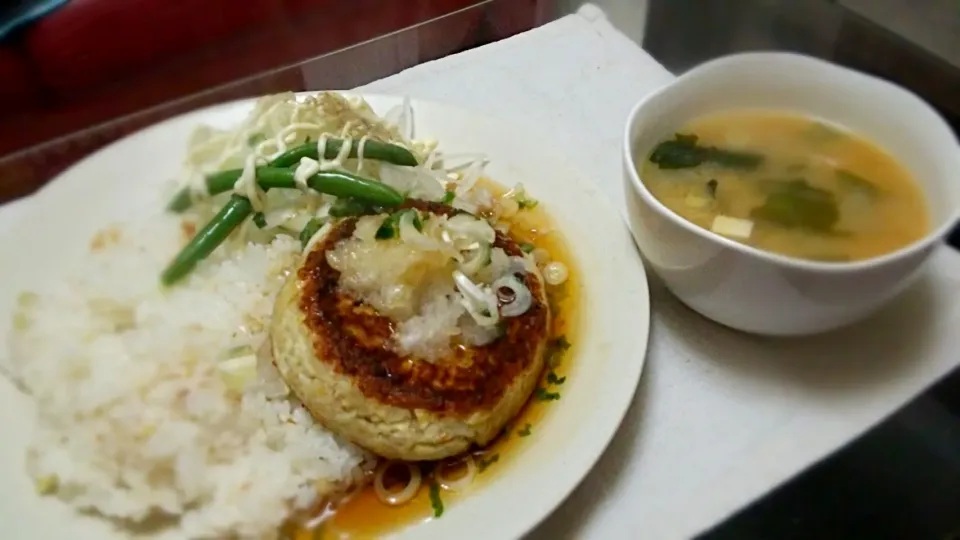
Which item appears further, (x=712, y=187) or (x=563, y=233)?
(x=563, y=233)

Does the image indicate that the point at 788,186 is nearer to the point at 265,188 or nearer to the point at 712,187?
the point at 712,187

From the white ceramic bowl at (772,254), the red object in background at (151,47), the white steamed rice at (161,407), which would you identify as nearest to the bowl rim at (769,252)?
the white ceramic bowl at (772,254)

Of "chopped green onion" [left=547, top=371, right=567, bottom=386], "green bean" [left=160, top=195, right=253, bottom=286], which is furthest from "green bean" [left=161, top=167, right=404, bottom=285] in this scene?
"chopped green onion" [left=547, top=371, right=567, bottom=386]

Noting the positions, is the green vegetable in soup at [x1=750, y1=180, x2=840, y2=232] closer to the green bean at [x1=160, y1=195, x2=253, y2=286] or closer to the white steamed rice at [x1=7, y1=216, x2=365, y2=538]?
the white steamed rice at [x1=7, y1=216, x2=365, y2=538]

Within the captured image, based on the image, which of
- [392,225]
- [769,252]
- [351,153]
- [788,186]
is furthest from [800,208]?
[351,153]

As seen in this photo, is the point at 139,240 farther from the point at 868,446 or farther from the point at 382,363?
the point at 868,446

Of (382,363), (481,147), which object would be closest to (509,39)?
(481,147)
